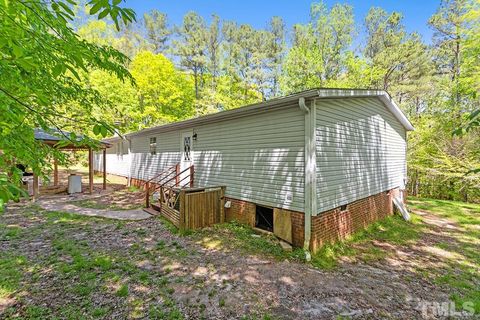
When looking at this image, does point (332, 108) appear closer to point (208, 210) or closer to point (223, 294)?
point (208, 210)

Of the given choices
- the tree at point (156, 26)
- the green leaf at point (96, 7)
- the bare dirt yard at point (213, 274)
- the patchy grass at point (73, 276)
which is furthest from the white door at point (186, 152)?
the tree at point (156, 26)

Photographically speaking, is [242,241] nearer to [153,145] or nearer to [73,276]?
[73,276]

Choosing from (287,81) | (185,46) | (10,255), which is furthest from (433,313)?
(185,46)

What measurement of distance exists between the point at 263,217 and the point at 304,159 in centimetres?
243

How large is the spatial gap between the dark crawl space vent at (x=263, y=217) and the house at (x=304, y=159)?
3 cm

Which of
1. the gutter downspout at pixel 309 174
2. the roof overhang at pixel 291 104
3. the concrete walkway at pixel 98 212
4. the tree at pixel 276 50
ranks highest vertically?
the tree at pixel 276 50

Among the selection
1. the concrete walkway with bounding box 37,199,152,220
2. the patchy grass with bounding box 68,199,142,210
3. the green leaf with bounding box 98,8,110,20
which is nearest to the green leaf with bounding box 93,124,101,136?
the green leaf with bounding box 98,8,110,20

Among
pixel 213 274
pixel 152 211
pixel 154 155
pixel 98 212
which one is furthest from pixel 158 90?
pixel 213 274

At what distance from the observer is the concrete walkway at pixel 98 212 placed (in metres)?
8.05

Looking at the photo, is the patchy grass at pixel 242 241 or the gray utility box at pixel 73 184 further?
the gray utility box at pixel 73 184

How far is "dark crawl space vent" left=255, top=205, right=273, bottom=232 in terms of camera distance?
6.88 meters

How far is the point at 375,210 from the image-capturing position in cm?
848

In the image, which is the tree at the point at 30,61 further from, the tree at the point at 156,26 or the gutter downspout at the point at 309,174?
the tree at the point at 156,26

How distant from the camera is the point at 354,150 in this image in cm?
727
